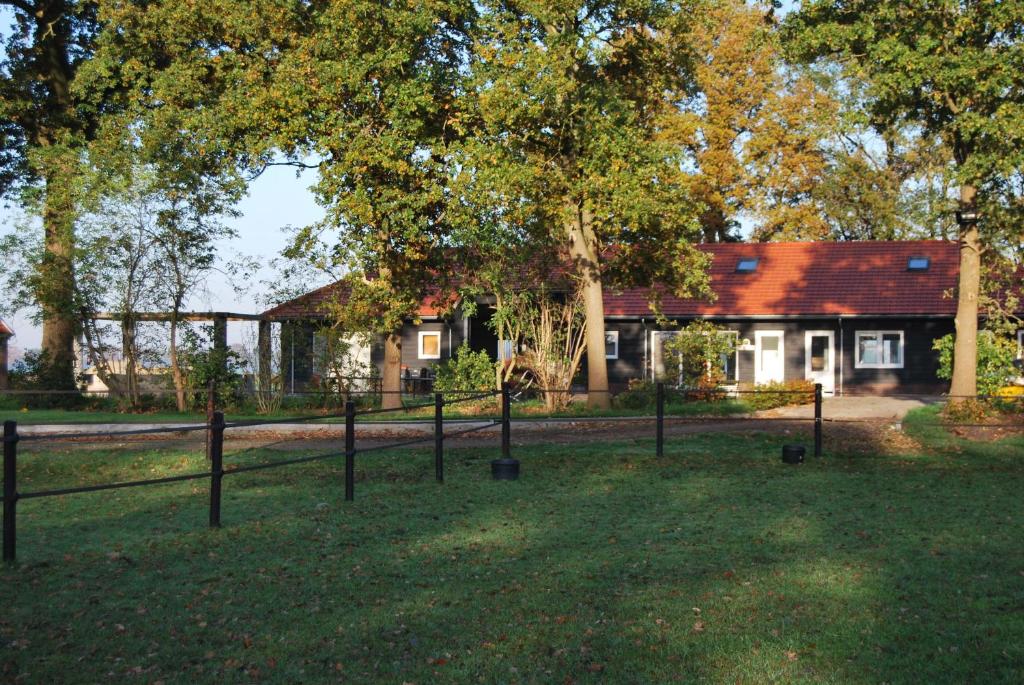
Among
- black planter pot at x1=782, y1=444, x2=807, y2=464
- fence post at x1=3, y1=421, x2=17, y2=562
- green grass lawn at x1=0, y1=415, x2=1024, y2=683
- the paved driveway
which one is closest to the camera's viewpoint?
green grass lawn at x1=0, y1=415, x2=1024, y2=683

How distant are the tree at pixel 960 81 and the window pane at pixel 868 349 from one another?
34.9 ft

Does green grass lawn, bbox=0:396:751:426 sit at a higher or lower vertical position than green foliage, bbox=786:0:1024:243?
lower

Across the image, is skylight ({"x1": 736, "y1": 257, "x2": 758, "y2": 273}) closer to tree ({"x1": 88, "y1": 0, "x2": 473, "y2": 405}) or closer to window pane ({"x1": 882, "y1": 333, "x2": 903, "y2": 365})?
window pane ({"x1": 882, "y1": 333, "x2": 903, "y2": 365})

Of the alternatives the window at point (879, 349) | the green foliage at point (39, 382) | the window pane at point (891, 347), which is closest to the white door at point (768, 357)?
the window at point (879, 349)

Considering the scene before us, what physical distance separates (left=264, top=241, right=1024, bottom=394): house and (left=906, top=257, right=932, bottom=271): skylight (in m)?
0.04

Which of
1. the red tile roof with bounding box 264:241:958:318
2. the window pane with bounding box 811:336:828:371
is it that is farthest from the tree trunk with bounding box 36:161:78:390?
the window pane with bounding box 811:336:828:371

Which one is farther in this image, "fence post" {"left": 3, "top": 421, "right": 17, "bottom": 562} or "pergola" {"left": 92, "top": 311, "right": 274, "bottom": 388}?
"pergola" {"left": 92, "top": 311, "right": 274, "bottom": 388}

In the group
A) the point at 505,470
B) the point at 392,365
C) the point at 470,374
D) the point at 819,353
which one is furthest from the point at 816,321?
the point at 505,470

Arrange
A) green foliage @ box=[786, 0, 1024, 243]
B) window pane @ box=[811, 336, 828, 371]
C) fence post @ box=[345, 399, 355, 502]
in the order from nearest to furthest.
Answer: fence post @ box=[345, 399, 355, 502] < green foliage @ box=[786, 0, 1024, 243] < window pane @ box=[811, 336, 828, 371]

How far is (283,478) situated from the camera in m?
15.8

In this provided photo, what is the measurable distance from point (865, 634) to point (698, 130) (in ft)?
141

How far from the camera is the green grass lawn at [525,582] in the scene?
6605 mm

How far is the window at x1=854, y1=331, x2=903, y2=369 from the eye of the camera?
3756 centimetres

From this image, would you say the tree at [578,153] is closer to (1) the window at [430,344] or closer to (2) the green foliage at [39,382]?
(1) the window at [430,344]
